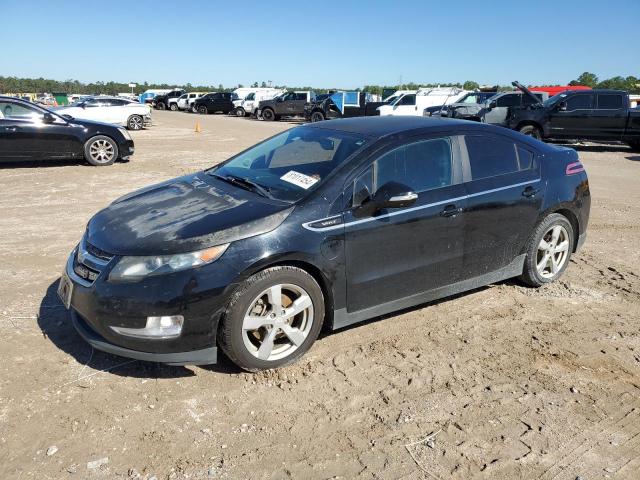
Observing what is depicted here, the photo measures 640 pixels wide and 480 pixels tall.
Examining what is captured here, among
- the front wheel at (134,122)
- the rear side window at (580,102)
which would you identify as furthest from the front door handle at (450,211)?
the front wheel at (134,122)

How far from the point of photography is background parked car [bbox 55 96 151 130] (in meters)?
22.7

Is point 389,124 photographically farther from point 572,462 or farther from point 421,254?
point 572,462

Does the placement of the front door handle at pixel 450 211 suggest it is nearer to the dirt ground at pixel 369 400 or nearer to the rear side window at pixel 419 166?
the rear side window at pixel 419 166

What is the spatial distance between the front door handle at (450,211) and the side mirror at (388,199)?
459 millimetres

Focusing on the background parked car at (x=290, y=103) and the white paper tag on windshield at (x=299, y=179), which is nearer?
the white paper tag on windshield at (x=299, y=179)

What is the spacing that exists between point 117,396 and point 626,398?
3133 millimetres

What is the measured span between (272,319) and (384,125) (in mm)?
1895

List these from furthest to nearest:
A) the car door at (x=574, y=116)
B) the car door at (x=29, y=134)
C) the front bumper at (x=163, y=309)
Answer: the car door at (x=574, y=116) → the car door at (x=29, y=134) → the front bumper at (x=163, y=309)

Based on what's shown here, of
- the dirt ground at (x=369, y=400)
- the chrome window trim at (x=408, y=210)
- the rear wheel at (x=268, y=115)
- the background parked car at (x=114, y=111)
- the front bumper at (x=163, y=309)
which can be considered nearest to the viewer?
the dirt ground at (x=369, y=400)

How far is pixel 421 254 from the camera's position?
412cm

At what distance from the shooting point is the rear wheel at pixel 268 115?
3391 centimetres

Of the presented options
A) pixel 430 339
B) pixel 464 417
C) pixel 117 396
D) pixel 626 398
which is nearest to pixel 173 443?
pixel 117 396

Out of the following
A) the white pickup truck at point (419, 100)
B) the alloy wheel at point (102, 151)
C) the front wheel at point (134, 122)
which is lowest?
the alloy wheel at point (102, 151)

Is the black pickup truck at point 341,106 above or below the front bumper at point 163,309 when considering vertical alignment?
above
